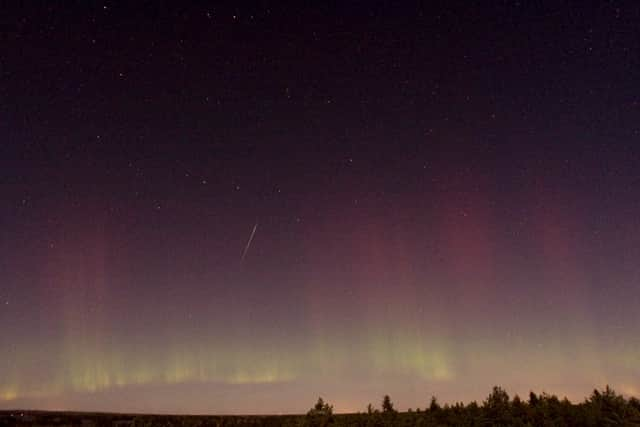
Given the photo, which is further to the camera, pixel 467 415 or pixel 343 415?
pixel 343 415

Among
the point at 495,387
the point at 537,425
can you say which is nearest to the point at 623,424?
the point at 537,425

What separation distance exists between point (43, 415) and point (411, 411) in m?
16.2

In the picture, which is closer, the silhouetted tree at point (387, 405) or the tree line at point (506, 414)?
the tree line at point (506, 414)

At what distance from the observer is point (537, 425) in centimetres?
1515

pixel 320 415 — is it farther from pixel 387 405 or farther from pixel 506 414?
pixel 506 414

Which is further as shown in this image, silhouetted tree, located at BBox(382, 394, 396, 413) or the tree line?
silhouetted tree, located at BBox(382, 394, 396, 413)

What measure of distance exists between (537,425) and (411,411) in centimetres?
451

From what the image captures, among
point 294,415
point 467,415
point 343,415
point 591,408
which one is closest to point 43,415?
point 294,415

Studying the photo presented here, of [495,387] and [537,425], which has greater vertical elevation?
[495,387]

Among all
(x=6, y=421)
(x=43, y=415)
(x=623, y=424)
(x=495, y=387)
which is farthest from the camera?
(x=43, y=415)

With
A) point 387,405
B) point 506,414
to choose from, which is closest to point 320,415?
point 387,405

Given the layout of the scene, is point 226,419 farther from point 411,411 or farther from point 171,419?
point 411,411

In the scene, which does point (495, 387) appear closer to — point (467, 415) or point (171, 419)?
point (467, 415)

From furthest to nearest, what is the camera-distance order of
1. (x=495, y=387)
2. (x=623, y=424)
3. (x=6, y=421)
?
(x=6, y=421), (x=495, y=387), (x=623, y=424)
